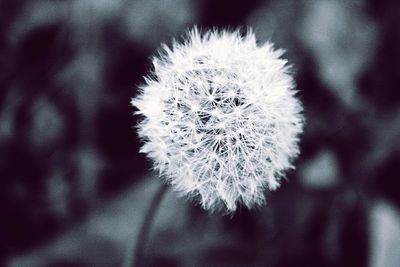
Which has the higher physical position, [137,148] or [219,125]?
[137,148]

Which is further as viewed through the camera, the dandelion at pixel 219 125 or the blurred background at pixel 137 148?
the blurred background at pixel 137 148

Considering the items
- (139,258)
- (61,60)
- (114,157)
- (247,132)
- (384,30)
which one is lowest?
(139,258)

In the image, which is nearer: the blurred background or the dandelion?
the dandelion

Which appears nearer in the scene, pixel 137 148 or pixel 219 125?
pixel 219 125

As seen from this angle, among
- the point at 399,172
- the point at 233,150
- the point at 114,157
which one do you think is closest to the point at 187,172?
the point at 233,150

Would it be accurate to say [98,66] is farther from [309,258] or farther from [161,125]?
[309,258]
